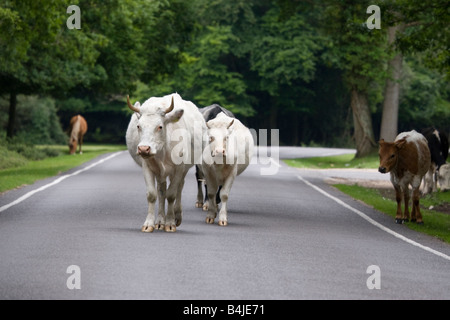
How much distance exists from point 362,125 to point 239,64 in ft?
93.7

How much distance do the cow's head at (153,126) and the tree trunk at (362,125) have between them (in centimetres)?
3344

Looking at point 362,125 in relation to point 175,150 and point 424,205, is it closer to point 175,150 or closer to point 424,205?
point 424,205

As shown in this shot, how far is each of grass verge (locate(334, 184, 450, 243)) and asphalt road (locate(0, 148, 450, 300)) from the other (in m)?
0.51

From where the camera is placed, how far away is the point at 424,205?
80.4ft

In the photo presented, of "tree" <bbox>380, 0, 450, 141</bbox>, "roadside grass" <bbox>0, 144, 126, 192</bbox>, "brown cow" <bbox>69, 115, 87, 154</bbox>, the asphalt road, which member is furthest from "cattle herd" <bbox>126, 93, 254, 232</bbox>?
"brown cow" <bbox>69, 115, 87, 154</bbox>

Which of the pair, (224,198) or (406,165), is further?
(406,165)

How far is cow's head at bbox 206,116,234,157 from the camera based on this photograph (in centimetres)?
1577

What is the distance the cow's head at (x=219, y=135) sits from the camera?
15.8 m

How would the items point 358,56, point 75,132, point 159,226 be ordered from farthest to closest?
point 75,132 → point 358,56 → point 159,226

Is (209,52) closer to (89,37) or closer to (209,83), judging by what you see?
(209,83)

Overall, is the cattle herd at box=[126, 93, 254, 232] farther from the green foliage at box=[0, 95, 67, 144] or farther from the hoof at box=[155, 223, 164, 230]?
→ the green foliage at box=[0, 95, 67, 144]

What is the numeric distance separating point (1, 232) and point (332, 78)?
59.7 meters

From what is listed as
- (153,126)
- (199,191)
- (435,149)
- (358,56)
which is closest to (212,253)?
(153,126)
